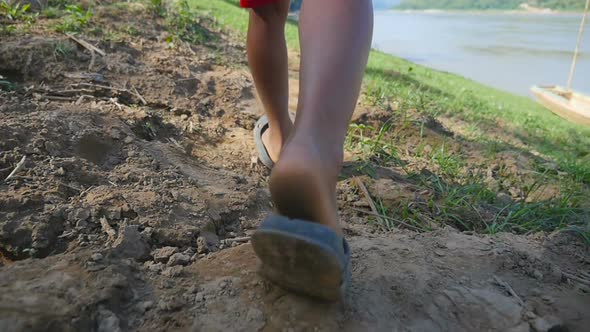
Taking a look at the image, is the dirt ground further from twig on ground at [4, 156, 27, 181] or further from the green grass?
the green grass

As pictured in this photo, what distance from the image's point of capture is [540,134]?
583 cm

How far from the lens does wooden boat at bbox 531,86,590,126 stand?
35.1ft

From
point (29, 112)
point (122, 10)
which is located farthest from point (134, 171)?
point (122, 10)

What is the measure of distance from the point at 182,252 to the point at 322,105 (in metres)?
0.55

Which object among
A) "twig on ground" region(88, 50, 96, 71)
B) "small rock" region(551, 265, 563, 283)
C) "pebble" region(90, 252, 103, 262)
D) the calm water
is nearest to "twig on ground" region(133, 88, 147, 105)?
"twig on ground" region(88, 50, 96, 71)

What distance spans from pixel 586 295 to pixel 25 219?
1403 millimetres

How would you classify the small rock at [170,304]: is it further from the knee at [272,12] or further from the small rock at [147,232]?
the knee at [272,12]

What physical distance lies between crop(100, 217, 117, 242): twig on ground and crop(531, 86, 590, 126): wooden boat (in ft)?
37.5

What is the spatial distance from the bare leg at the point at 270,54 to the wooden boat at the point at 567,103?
10.8m

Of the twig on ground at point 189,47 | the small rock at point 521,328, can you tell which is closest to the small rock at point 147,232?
the small rock at point 521,328

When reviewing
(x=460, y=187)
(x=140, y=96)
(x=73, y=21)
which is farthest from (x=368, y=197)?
(x=73, y=21)

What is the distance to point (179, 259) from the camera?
1148 mm

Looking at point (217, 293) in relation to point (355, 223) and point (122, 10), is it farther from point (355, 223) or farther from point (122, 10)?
point (122, 10)

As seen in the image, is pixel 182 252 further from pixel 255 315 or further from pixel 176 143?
A: pixel 176 143
